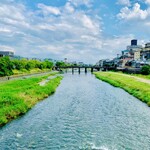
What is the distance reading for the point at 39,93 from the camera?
1769 inches

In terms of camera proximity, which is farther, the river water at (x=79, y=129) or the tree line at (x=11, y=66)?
the tree line at (x=11, y=66)

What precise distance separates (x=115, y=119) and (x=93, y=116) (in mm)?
2687

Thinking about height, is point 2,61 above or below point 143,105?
above

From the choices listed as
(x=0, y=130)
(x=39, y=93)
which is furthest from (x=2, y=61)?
(x=0, y=130)

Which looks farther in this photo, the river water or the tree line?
the tree line

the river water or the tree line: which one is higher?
the tree line

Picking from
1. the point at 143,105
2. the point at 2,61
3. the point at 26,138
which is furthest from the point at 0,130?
the point at 2,61

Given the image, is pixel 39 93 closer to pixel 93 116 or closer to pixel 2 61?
pixel 93 116

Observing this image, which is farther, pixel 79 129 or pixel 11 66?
pixel 11 66

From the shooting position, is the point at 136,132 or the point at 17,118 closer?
the point at 136,132

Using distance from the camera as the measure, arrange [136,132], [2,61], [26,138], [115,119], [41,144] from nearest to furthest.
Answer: [41,144], [26,138], [136,132], [115,119], [2,61]

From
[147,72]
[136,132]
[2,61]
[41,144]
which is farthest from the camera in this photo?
[147,72]

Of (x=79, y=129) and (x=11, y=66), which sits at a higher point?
(x=11, y=66)

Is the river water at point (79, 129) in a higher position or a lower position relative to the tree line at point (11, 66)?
lower
